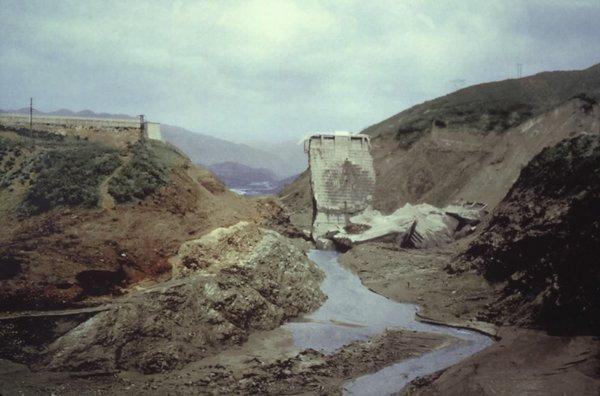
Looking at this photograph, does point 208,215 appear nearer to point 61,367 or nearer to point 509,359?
point 61,367

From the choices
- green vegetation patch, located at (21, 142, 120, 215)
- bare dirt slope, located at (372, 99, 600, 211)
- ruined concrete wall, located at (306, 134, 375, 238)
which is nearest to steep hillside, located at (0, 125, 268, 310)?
green vegetation patch, located at (21, 142, 120, 215)

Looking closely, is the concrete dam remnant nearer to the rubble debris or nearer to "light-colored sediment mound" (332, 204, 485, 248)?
the rubble debris

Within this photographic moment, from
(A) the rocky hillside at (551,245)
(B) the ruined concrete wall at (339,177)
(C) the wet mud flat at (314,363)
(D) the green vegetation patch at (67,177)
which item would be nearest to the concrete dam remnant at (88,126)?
(B) the ruined concrete wall at (339,177)

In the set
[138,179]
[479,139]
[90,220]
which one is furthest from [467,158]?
[90,220]

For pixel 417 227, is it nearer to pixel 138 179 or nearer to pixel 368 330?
pixel 368 330

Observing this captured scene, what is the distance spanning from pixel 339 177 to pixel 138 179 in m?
18.1

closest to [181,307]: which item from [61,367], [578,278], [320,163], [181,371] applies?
[181,371]

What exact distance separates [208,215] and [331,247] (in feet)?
39.2

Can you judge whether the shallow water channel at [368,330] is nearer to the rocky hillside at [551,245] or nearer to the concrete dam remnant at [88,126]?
the rocky hillside at [551,245]

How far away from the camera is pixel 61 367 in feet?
34.4

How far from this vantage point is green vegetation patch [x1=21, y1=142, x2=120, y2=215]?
1432 cm

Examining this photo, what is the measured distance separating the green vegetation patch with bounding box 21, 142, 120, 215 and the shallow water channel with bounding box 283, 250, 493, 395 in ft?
23.4

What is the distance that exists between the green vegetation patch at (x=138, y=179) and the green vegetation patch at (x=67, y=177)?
49 cm

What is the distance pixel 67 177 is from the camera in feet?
49.7
